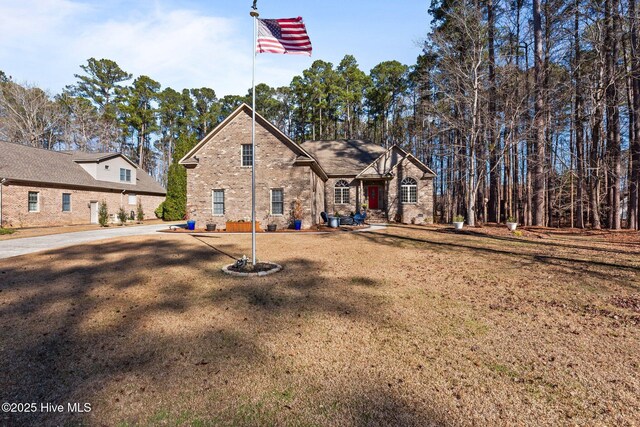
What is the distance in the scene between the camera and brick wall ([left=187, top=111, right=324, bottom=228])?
18.0m

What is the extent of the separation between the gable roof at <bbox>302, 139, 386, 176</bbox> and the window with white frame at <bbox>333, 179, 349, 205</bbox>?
3.06 feet

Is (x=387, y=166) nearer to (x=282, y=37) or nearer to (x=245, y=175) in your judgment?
(x=245, y=175)

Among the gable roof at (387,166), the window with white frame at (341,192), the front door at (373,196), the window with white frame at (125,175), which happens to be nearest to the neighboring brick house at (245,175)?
the window with white frame at (341,192)

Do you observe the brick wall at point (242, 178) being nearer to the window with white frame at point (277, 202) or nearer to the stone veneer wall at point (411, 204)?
the window with white frame at point (277, 202)

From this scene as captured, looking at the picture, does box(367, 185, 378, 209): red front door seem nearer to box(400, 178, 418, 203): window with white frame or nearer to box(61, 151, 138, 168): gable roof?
box(400, 178, 418, 203): window with white frame

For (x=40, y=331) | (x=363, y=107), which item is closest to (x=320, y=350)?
(x=40, y=331)

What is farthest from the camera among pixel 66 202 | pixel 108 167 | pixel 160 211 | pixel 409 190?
pixel 160 211

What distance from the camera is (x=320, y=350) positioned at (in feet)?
13.1

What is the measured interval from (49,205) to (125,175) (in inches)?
326

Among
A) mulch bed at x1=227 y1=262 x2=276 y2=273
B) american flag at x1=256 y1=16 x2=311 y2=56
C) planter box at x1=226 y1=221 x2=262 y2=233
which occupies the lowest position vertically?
mulch bed at x1=227 y1=262 x2=276 y2=273

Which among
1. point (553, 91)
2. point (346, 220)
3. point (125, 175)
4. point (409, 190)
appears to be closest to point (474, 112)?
point (553, 91)

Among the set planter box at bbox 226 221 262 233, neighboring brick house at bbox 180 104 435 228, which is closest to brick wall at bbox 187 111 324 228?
neighboring brick house at bbox 180 104 435 228

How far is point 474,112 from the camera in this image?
1727cm

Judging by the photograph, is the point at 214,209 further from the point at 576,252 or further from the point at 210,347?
the point at 576,252
